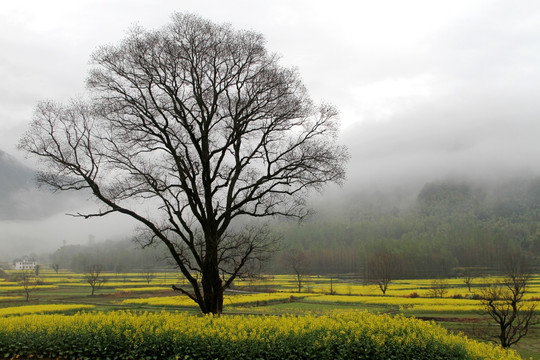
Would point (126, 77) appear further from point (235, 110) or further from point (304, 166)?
point (304, 166)

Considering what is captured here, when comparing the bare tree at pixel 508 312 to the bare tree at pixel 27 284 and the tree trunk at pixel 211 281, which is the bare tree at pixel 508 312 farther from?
the bare tree at pixel 27 284

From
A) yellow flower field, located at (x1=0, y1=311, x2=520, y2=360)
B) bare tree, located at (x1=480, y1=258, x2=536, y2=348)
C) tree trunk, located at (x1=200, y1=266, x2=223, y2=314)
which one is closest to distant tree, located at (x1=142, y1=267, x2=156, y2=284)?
bare tree, located at (x1=480, y1=258, x2=536, y2=348)

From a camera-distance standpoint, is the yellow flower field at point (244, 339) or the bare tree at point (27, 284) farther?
the bare tree at point (27, 284)

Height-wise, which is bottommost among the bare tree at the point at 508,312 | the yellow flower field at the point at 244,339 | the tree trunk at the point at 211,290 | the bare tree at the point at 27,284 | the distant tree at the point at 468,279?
the distant tree at the point at 468,279

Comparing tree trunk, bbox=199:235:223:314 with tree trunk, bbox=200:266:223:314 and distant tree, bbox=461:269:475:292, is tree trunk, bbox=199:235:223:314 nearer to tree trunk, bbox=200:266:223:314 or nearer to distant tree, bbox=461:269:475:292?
tree trunk, bbox=200:266:223:314

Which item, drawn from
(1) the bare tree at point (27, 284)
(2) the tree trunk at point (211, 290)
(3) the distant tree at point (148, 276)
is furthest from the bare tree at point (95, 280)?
(2) the tree trunk at point (211, 290)

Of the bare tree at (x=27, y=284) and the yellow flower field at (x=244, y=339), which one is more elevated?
the yellow flower field at (x=244, y=339)

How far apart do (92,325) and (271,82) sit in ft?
32.1

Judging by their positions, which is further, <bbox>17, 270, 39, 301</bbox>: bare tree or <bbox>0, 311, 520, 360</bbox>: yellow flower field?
<bbox>17, 270, 39, 301</bbox>: bare tree

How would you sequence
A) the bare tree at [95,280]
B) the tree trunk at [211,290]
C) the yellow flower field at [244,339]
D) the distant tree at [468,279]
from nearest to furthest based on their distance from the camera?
the yellow flower field at [244,339] < the tree trunk at [211,290] < the distant tree at [468,279] < the bare tree at [95,280]

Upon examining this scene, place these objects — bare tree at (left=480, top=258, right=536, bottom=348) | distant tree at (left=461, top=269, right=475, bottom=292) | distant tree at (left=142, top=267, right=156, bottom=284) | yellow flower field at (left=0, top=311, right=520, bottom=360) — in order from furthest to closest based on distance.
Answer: distant tree at (left=142, top=267, right=156, bottom=284) → distant tree at (left=461, top=269, right=475, bottom=292) → bare tree at (left=480, top=258, right=536, bottom=348) → yellow flower field at (left=0, top=311, right=520, bottom=360)

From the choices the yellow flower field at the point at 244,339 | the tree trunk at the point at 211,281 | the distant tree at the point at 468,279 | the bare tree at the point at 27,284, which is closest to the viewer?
the yellow flower field at the point at 244,339

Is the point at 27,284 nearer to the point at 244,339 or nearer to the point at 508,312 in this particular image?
the point at 508,312

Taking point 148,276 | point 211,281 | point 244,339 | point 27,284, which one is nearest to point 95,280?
point 27,284
